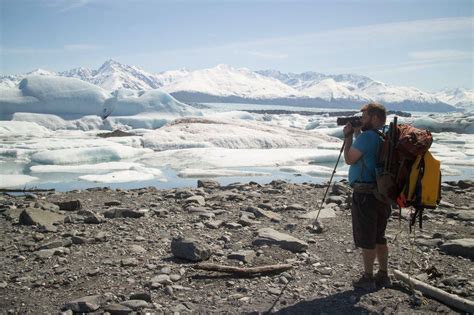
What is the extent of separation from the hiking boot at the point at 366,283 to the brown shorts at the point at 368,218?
0.35 meters

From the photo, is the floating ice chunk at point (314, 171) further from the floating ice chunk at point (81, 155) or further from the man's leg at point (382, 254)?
the man's leg at point (382, 254)

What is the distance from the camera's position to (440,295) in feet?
12.1

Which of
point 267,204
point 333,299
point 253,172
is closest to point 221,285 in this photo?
point 333,299

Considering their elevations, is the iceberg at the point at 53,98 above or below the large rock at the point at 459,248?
above

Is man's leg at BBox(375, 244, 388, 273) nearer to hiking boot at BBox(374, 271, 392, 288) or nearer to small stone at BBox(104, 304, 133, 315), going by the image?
hiking boot at BBox(374, 271, 392, 288)

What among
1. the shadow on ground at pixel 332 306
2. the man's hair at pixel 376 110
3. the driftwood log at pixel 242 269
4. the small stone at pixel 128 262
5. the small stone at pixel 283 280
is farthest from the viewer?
the small stone at pixel 128 262

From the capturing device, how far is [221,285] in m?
4.04

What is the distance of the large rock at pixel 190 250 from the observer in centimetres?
465

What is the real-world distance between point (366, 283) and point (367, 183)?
3.11 feet

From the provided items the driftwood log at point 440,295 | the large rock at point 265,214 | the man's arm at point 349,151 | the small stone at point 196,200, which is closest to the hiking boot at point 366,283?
the driftwood log at point 440,295

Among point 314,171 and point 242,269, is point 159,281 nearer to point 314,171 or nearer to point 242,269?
point 242,269

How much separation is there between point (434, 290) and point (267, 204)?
4399mm

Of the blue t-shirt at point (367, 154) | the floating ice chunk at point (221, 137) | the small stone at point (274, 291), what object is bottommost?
the small stone at point (274, 291)

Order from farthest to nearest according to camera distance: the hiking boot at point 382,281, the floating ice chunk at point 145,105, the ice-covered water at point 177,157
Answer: the floating ice chunk at point 145,105, the ice-covered water at point 177,157, the hiking boot at point 382,281
